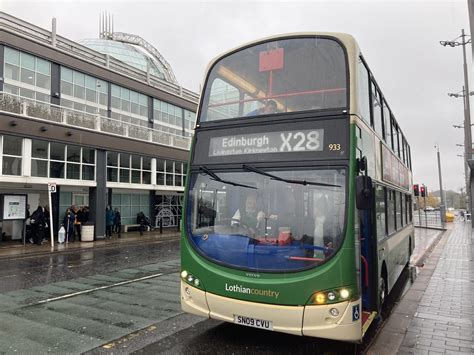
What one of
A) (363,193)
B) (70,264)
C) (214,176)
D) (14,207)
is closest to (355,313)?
(363,193)

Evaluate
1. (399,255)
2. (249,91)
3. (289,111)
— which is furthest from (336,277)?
(399,255)

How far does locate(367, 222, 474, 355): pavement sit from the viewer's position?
16.8ft

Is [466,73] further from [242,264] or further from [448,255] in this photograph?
[242,264]

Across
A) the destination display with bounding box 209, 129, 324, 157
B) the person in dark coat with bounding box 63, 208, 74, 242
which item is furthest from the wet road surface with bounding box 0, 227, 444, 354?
the person in dark coat with bounding box 63, 208, 74, 242

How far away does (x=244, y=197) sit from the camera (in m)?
5.06

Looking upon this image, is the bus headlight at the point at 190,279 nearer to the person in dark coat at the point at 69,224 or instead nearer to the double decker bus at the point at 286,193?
the double decker bus at the point at 286,193

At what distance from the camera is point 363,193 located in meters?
4.45

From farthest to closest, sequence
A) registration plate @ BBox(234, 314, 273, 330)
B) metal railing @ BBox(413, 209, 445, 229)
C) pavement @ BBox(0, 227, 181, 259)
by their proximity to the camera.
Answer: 1. metal railing @ BBox(413, 209, 445, 229)
2. pavement @ BBox(0, 227, 181, 259)
3. registration plate @ BBox(234, 314, 273, 330)

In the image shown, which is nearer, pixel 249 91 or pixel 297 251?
pixel 297 251

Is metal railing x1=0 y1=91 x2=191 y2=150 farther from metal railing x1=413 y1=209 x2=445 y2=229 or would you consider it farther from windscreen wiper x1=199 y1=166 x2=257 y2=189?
metal railing x1=413 y1=209 x2=445 y2=229

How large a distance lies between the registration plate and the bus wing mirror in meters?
1.75

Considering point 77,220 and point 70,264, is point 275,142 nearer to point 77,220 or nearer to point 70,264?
point 70,264

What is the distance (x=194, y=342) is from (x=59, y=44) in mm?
21694

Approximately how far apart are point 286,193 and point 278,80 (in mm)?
1628
